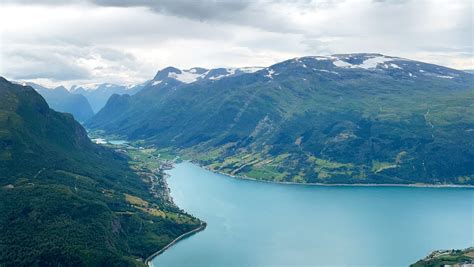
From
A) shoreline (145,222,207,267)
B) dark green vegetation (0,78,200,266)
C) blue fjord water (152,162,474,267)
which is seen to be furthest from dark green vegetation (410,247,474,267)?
dark green vegetation (0,78,200,266)

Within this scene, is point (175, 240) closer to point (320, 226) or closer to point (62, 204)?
point (62, 204)

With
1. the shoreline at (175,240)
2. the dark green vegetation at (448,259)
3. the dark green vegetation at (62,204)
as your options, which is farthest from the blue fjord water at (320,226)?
the dark green vegetation at (62,204)

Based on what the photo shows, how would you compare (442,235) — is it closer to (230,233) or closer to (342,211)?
(342,211)

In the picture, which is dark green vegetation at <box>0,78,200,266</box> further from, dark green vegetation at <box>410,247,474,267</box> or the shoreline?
dark green vegetation at <box>410,247,474,267</box>

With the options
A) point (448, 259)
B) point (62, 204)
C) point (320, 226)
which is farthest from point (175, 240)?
point (448, 259)

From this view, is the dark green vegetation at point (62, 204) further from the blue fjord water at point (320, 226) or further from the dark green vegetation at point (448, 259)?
the dark green vegetation at point (448, 259)

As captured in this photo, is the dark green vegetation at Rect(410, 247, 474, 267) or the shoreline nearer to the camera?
the dark green vegetation at Rect(410, 247, 474, 267)

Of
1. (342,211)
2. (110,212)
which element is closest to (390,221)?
(342,211)
